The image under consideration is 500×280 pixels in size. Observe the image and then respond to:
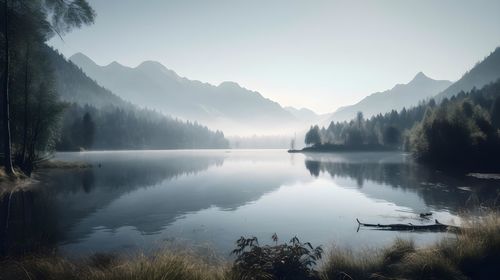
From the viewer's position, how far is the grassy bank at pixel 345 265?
873 cm

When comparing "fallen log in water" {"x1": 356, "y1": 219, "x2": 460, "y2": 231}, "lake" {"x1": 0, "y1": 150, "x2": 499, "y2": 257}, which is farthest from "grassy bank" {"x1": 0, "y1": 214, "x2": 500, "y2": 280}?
"fallen log in water" {"x1": 356, "y1": 219, "x2": 460, "y2": 231}

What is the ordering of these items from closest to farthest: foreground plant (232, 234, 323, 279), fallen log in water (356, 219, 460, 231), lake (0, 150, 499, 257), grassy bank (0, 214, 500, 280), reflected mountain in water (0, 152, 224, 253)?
grassy bank (0, 214, 500, 280), foreground plant (232, 234, 323, 279), reflected mountain in water (0, 152, 224, 253), lake (0, 150, 499, 257), fallen log in water (356, 219, 460, 231)

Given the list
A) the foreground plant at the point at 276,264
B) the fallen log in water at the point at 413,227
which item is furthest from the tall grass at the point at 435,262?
the fallen log in water at the point at 413,227

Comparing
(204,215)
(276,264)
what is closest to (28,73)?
(204,215)

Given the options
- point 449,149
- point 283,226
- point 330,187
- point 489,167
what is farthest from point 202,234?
point 449,149

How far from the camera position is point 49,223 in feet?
67.8

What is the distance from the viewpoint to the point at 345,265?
37.7ft

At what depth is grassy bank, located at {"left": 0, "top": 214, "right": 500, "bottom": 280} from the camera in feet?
28.6

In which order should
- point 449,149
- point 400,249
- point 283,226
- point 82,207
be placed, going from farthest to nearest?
point 449,149, point 82,207, point 283,226, point 400,249

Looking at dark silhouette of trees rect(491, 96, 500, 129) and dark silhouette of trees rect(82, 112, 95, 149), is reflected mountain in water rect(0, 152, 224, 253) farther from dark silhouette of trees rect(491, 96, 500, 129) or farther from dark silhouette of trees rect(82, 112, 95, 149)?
dark silhouette of trees rect(491, 96, 500, 129)

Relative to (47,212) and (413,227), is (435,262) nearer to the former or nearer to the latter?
(413,227)

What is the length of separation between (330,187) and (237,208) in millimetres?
22722

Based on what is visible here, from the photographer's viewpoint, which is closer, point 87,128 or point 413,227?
point 413,227

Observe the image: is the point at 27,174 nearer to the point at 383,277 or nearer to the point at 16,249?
the point at 16,249
